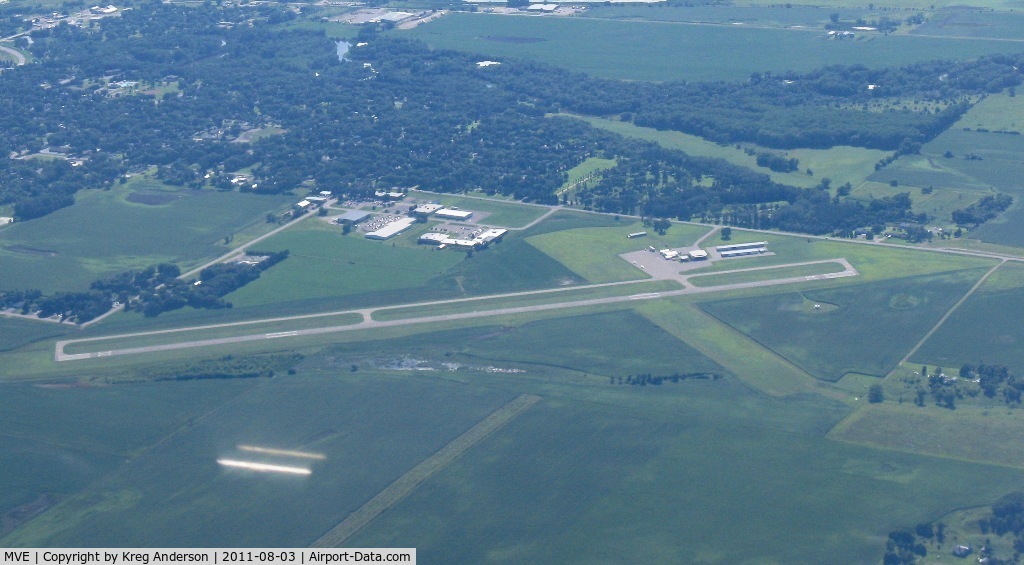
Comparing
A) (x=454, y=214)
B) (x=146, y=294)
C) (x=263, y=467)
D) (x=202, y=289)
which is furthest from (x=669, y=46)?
(x=263, y=467)

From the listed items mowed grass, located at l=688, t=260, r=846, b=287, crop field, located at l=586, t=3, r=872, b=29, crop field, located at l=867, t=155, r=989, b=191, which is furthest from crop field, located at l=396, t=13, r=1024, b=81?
mowed grass, located at l=688, t=260, r=846, b=287

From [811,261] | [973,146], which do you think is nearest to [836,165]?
[973,146]

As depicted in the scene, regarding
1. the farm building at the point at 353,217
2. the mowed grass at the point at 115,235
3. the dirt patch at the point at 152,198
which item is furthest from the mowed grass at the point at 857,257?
the dirt patch at the point at 152,198

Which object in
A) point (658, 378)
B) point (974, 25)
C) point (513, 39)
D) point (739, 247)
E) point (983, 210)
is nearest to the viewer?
point (658, 378)

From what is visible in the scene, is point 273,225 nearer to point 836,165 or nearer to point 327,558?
point 836,165

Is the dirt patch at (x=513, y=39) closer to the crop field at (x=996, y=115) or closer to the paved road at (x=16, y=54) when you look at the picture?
the crop field at (x=996, y=115)

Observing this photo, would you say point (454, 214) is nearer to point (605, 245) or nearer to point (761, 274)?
point (605, 245)
